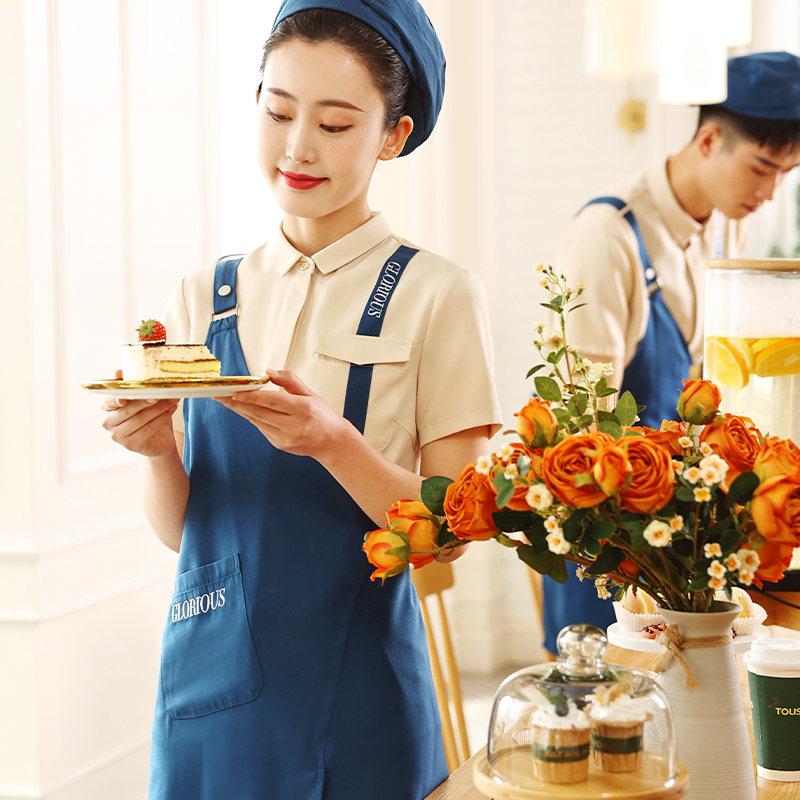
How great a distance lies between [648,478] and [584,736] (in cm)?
21

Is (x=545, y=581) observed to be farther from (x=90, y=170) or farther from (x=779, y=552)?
(x=779, y=552)

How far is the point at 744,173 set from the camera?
2.42m

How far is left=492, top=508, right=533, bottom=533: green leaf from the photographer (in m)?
0.87

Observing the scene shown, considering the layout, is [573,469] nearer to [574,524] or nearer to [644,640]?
[574,524]

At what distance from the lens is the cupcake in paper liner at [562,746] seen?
765 mm

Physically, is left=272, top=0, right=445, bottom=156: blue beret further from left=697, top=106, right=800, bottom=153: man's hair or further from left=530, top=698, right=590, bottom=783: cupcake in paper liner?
left=697, top=106, right=800, bottom=153: man's hair

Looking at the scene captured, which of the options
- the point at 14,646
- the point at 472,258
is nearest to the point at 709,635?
the point at 14,646

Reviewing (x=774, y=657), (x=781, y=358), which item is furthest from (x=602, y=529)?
(x=781, y=358)

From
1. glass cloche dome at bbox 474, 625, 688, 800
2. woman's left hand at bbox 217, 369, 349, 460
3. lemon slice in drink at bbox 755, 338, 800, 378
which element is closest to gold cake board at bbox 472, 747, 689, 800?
glass cloche dome at bbox 474, 625, 688, 800

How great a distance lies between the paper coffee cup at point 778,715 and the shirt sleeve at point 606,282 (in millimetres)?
1356

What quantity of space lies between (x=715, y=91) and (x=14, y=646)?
1821 mm

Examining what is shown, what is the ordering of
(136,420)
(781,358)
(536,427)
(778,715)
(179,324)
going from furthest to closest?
1. (781,358)
2. (179,324)
3. (136,420)
4. (778,715)
5. (536,427)

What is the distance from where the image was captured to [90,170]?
224 centimetres

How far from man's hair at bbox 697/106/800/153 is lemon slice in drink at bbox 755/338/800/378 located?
89cm
